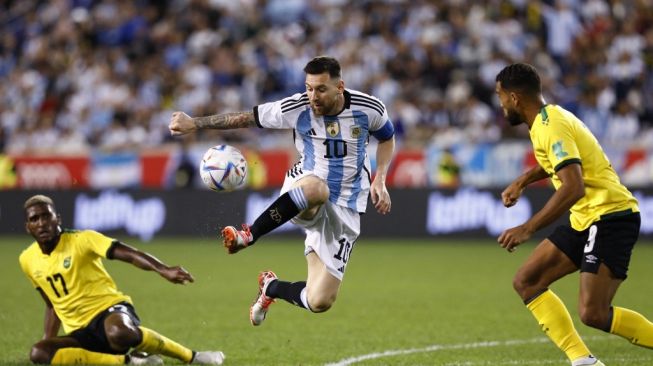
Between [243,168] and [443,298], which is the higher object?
[243,168]

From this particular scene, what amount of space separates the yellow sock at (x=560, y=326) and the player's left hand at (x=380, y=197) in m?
1.38

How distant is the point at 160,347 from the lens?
7.42 metres

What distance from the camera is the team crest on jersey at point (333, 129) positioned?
7688 millimetres

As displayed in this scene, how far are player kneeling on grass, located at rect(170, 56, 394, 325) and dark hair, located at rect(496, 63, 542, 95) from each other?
4.40 ft

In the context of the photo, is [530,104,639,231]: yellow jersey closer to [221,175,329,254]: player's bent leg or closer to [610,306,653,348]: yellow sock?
[610,306,653,348]: yellow sock

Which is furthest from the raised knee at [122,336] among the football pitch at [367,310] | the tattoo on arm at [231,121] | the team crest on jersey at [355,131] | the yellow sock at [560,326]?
the yellow sock at [560,326]

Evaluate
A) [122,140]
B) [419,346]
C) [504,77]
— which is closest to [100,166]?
[122,140]

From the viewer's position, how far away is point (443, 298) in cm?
1205

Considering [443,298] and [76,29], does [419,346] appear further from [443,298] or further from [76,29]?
[76,29]

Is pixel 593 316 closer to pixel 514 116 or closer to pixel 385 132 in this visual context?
pixel 514 116

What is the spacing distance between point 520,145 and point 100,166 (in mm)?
7611

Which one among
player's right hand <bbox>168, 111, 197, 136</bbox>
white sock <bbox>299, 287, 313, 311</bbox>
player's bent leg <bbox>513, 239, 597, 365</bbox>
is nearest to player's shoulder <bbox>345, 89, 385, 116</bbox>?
player's right hand <bbox>168, 111, 197, 136</bbox>

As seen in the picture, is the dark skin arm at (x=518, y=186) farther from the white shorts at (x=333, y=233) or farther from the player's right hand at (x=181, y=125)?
the player's right hand at (x=181, y=125)

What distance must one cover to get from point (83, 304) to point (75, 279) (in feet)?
0.62
